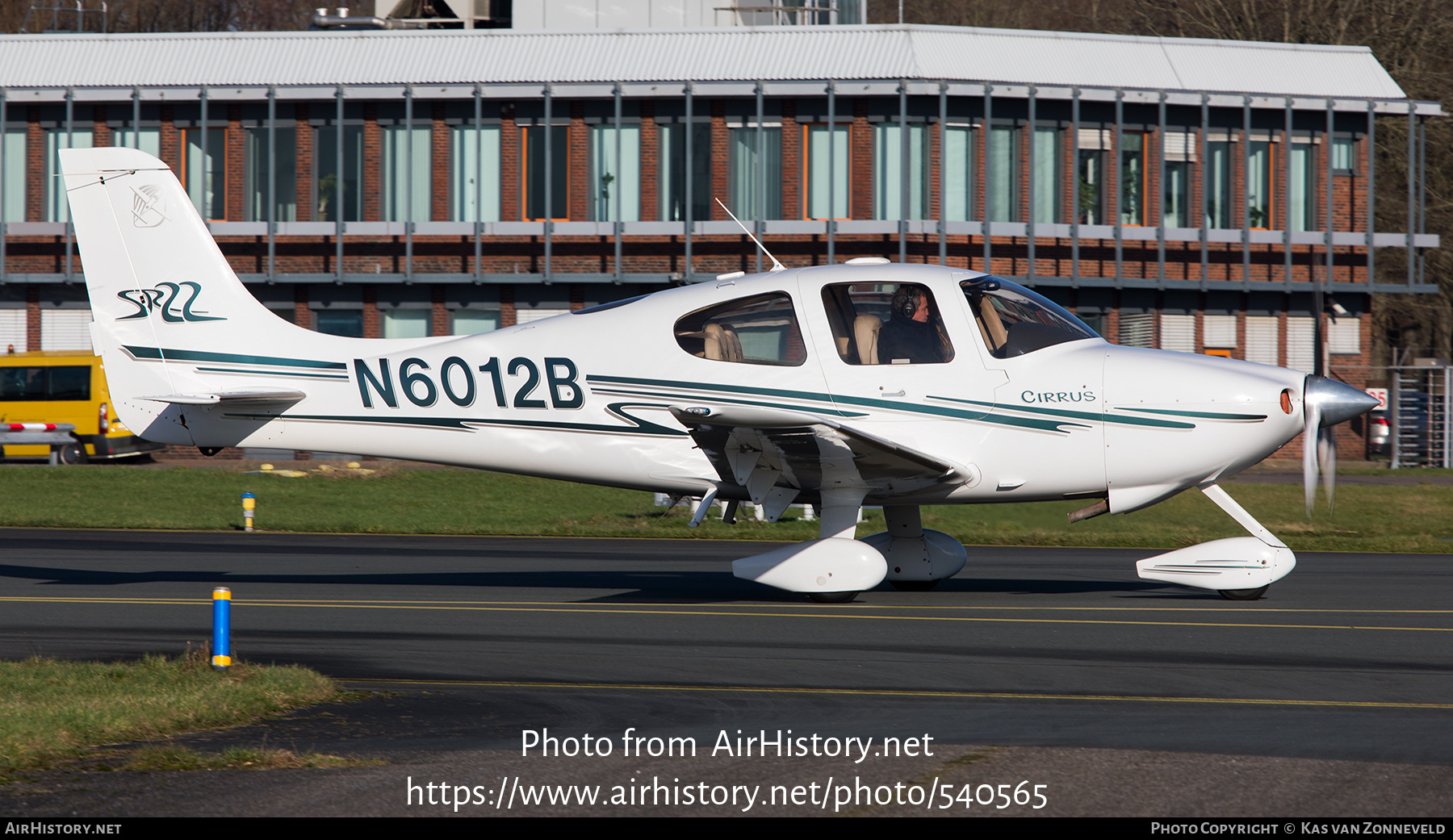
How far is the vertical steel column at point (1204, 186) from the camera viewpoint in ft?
104

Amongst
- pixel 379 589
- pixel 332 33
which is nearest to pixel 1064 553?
pixel 379 589

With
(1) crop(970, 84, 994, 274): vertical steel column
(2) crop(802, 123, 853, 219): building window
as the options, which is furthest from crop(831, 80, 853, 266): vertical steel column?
(1) crop(970, 84, 994, 274): vertical steel column

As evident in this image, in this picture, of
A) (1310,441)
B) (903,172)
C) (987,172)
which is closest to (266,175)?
(903,172)

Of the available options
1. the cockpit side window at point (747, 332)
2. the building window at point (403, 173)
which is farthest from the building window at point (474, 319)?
the cockpit side window at point (747, 332)

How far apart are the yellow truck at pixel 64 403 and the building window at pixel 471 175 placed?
8.86 meters

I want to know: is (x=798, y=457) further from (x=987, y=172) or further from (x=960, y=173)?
(x=960, y=173)

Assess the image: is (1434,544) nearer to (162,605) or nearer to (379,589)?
(379,589)

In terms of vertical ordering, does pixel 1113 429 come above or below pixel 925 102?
below

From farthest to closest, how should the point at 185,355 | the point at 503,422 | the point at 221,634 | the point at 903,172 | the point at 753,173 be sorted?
the point at 753,173 → the point at 903,172 → the point at 185,355 → the point at 503,422 → the point at 221,634

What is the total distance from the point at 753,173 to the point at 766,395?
21.4 meters

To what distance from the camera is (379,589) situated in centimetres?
1258

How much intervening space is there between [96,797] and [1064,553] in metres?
12.6

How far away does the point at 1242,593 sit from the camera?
11.3 m

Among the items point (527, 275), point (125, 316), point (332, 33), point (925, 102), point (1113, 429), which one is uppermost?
point (332, 33)
